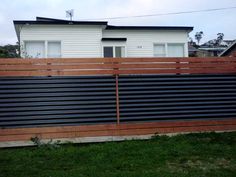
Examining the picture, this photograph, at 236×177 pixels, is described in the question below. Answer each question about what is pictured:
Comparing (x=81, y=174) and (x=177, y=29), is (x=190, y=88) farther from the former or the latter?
(x=177, y=29)

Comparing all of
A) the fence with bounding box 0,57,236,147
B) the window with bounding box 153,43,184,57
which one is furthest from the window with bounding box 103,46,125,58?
the fence with bounding box 0,57,236,147

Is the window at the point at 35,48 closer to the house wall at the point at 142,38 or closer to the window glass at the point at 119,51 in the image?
the house wall at the point at 142,38

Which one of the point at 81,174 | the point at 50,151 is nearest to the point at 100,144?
the point at 50,151

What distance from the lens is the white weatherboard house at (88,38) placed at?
19734 mm

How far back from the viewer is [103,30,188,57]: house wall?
2152cm

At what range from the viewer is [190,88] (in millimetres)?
9547

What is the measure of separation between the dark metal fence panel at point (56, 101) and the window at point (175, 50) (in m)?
13.5

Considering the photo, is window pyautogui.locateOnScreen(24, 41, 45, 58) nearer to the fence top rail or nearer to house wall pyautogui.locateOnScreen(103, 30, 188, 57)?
house wall pyautogui.locateOnScreen(103, 30, 188, 57)

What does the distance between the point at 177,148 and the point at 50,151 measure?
8.43 feet

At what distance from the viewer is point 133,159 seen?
7359 mm

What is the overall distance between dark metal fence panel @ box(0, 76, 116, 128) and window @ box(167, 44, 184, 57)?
13.5m

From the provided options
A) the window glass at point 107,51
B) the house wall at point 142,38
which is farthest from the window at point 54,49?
the house wall at point 142,38

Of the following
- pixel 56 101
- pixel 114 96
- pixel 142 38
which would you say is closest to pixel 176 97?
pixel 114 96

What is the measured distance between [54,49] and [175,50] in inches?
265
